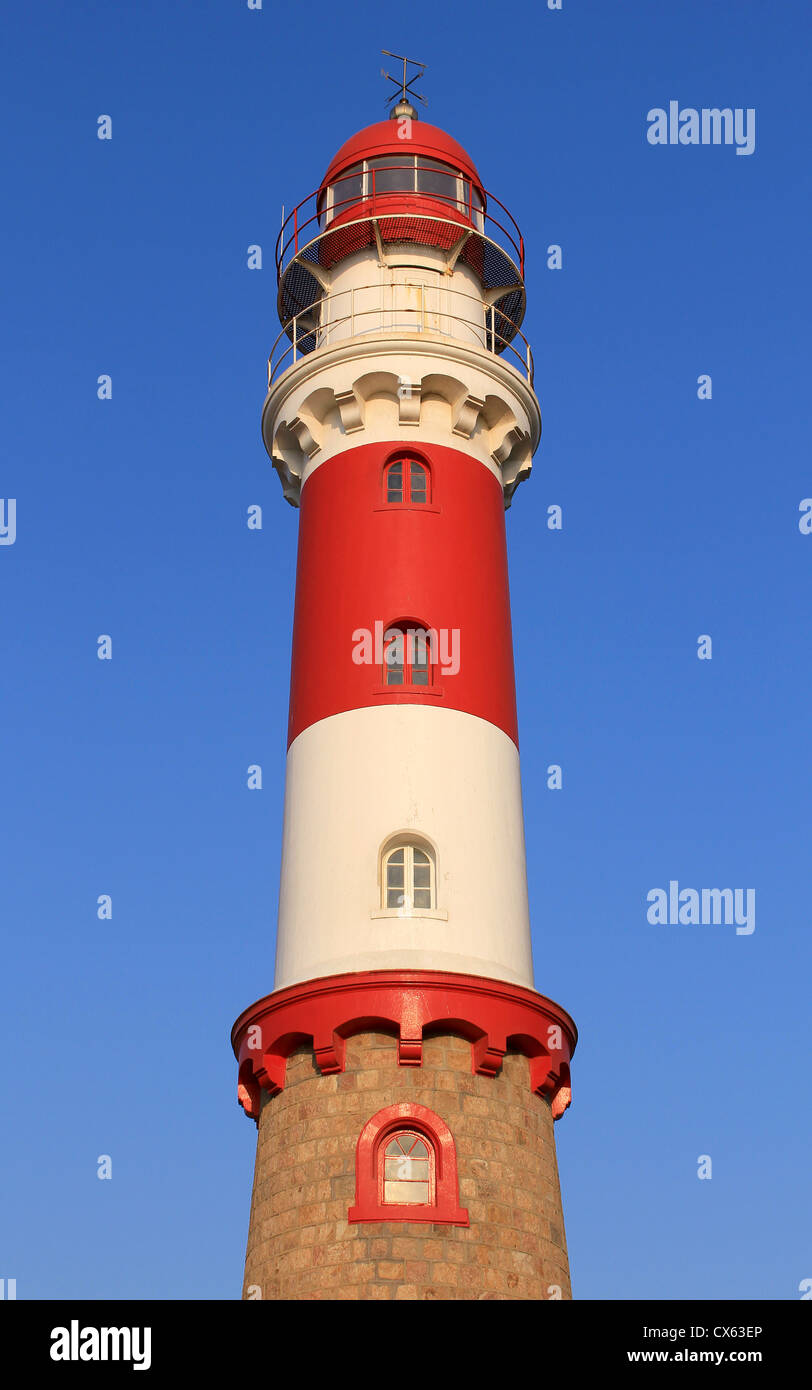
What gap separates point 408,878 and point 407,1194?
4.77 m

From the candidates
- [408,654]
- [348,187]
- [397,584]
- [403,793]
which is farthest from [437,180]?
[403,793]

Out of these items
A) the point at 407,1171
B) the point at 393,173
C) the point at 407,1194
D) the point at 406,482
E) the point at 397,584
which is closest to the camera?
the point at 407,1194

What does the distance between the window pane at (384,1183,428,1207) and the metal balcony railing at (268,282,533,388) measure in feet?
47.4

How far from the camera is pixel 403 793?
2534cm

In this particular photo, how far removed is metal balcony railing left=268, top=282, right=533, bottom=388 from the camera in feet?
96.5

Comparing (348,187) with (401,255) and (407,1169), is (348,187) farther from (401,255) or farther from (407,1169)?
(407,1169)

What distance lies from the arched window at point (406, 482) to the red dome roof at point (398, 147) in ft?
23.6

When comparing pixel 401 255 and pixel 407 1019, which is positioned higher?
pixel 401 255

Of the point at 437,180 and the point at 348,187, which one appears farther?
the point at 348,187

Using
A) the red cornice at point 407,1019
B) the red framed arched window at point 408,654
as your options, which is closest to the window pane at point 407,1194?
the red cornice at point 407,1019

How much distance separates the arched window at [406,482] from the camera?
92.2 feet

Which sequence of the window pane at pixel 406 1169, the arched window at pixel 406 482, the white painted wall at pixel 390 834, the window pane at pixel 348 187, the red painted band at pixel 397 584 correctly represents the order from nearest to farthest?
the window pane at pixel 406 1169
the white painted wall at pixel 390 834
the red painted band at pixel 397 584
the arched window at pixel 406 482
the window pane at pixel 348 187

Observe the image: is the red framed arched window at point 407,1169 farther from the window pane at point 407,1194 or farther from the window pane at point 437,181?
the window pane at point 437,181

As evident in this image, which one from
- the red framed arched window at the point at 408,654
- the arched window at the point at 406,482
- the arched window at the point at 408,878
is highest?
the arched window at the point at 406,482
